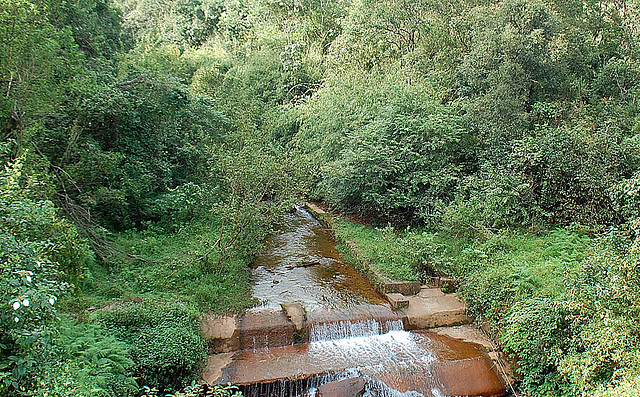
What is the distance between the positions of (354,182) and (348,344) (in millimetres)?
5811

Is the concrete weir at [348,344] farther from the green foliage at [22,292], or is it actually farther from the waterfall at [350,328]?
the green foliage at [22,292]

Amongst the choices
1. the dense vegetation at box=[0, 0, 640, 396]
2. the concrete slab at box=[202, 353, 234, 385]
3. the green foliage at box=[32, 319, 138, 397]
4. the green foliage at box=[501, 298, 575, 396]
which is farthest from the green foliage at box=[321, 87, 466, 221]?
the green foliage at box=[32, 319, 138, 397]

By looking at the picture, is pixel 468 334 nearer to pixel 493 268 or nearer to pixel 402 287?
pixel 493 268

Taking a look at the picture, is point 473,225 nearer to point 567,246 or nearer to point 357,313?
point 567,246

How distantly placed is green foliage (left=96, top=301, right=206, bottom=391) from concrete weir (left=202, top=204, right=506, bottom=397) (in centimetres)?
38

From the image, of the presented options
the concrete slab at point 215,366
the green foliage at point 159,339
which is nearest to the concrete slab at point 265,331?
the concrete slab at point 215,366

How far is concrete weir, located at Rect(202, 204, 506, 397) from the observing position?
6.25 metres

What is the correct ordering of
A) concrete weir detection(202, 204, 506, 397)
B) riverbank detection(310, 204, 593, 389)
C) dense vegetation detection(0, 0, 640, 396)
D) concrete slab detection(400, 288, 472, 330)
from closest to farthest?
dense vegetation detection(0, 0, 640, 396) → concrete weir detection(202, 204, 506, 397) → riverbank detection(310, 204, 593, 389) → concrete slab detection(400, 288, 472, 330)

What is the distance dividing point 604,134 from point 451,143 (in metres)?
3.58

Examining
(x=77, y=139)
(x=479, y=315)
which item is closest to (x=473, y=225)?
(x=479, y=315)

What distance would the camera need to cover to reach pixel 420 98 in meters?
12.8

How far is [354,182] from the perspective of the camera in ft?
40.5

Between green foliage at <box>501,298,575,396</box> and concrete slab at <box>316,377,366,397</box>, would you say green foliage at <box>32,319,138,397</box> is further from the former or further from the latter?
green foliage at <box>501,298,575,396</box>

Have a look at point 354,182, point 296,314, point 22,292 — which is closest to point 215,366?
point 296,314
